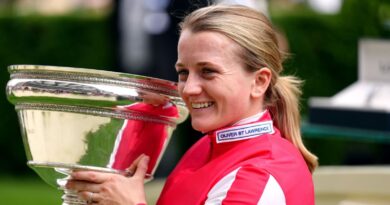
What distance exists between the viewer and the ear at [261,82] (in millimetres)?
2502

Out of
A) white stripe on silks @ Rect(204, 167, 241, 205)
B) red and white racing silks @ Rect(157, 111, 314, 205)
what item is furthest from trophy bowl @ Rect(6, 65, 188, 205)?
white stripe on silks @ Rect(204, 167, 241, 205)

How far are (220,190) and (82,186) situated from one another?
35cm

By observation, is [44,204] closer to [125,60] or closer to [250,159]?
[125,60]

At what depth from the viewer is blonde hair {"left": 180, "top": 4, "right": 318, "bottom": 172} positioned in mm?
2482

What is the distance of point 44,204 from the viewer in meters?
8.02

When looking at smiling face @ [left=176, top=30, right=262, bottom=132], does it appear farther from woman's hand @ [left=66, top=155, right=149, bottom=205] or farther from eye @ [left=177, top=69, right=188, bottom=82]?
woman's hand @ [left=66, top=155, right=149, bottom=205]

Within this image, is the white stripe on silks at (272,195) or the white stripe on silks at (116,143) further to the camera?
the white stripe on silks at (116,143)

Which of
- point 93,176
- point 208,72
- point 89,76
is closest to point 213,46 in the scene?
point 208,72

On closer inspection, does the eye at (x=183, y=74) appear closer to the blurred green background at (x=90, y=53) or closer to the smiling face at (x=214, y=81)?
the smiling face at (x=214, y=81)

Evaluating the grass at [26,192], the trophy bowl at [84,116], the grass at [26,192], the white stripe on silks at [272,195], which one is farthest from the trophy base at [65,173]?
the grass at [26,192]

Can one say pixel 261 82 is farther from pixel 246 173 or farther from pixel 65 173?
pixel 65 173

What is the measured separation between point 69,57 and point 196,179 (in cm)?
712

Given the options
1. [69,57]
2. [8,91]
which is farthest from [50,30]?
[8,91]

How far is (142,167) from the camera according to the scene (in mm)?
2611
